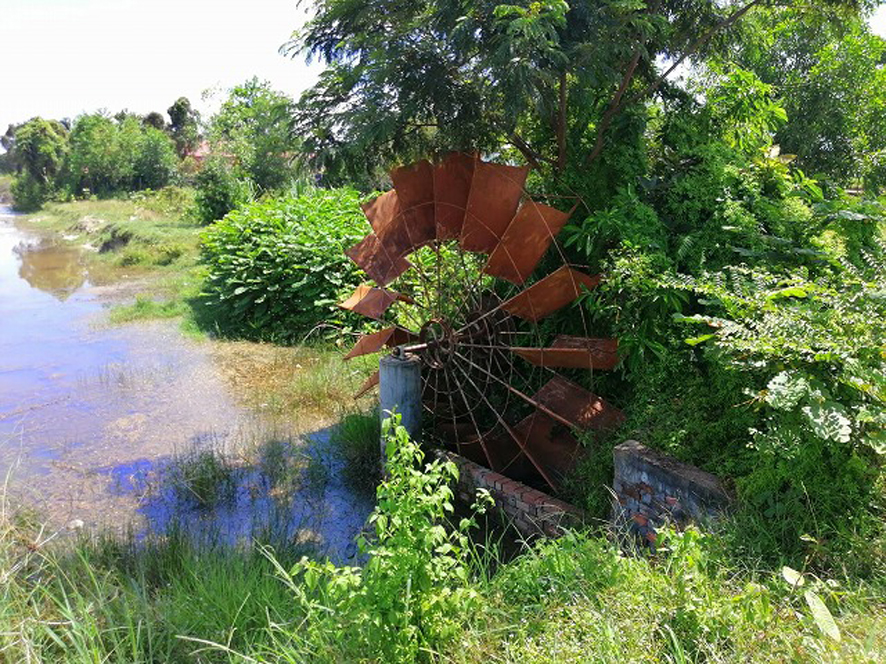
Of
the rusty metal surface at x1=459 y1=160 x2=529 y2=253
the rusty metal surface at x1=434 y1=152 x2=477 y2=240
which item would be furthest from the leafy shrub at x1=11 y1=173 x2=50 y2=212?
the rusty metal surface at x1=459 y1=160 x2=529 y2=253

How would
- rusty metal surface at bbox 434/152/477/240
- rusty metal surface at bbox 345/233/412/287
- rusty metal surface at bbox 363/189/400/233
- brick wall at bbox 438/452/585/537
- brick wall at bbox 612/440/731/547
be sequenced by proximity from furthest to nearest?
rusty metal surface at bbox 363/189/400/233 → rusty metal surface at bbox 345/233/412/287 → rusty metal surface at bbox 434/152/477/240 → brick wall at bbox 438/452/585/537 → brick wall at bbox 612/440/731/547

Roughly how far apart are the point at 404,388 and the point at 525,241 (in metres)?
1.43

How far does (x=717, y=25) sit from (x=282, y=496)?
16.2 feet

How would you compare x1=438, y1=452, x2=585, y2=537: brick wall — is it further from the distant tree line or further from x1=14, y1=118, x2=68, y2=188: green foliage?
x1=14, y1=118, x2=68, y2=188: green foliage

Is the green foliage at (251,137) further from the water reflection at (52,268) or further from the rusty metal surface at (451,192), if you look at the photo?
the rusty metal surface at (451,192)

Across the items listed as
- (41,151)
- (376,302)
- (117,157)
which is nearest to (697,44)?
(376,302)

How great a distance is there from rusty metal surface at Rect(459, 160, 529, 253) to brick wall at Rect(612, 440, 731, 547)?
2092mm

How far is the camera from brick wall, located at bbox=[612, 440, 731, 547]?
325 cm

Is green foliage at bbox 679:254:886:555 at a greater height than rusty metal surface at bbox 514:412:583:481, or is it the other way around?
green foliage at bbox 679:254:886:555

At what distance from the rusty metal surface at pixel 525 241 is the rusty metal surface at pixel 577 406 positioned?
2.77 feet

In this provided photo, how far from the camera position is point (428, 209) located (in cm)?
552

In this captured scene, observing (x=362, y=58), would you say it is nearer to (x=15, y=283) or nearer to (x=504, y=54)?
(x=504, y=54)

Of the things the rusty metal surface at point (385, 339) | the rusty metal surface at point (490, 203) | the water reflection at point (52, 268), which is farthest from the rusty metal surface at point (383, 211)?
the water reflection at point (52, 268)

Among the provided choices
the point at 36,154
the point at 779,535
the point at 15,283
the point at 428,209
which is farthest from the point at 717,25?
the point at 36,154
